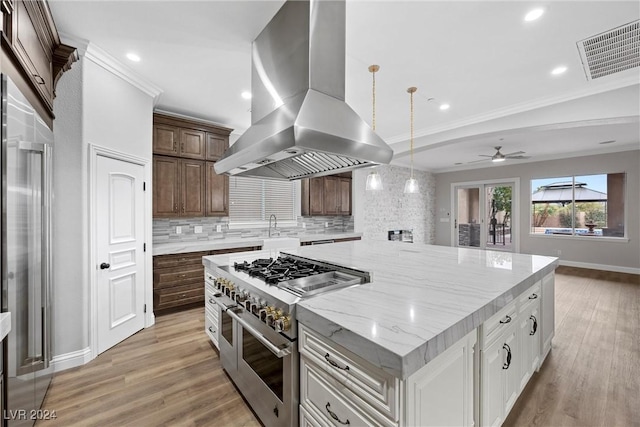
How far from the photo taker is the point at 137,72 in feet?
9.41

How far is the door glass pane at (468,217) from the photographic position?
8211mm

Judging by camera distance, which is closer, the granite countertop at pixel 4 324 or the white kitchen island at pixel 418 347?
the white kitchen island at pixel 418 347

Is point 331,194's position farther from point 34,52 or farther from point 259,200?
point 34,52

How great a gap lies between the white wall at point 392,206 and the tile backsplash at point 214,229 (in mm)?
909

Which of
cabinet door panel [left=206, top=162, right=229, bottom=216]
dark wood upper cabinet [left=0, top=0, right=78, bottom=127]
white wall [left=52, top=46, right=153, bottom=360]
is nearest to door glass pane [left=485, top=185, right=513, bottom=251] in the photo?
cabinet door panel [left=206, top=162, right=229, bottom=216]

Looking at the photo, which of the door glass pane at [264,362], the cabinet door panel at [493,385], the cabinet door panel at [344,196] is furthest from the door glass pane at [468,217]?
the door glass pane at [264,362]

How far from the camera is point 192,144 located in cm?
386

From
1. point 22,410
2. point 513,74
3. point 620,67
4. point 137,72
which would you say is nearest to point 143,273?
point 22,410

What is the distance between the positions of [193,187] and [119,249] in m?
1.35

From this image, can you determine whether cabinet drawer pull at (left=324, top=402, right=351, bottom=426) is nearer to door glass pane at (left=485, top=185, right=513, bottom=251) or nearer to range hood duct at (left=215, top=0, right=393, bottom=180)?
range hood duct at (left=215, top=0, right=393, bottom=180)

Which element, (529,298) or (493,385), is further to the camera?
(529,298)

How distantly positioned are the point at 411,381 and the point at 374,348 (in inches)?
6.9

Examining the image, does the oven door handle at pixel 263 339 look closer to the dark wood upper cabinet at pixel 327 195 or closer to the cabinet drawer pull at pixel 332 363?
the cabinet drawer pull at pixel 332 363

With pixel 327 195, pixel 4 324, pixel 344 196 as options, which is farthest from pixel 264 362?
pixel 344 196
